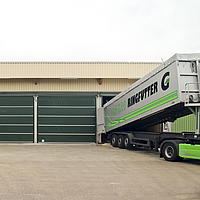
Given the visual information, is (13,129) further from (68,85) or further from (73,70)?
(73,70)

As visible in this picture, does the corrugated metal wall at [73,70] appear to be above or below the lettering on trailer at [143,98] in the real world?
above

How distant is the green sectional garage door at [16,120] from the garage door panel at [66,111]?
100cm

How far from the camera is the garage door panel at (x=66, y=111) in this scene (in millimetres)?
21250

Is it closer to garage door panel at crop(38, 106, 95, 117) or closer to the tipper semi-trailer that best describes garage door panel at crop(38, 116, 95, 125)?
garage door panel at crop(38, 106, 95, 117)

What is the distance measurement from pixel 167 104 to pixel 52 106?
11.7 metres

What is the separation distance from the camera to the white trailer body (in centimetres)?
1077

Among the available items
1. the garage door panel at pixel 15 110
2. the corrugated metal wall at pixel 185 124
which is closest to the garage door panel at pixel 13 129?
the garage door panel at pixel 15 110

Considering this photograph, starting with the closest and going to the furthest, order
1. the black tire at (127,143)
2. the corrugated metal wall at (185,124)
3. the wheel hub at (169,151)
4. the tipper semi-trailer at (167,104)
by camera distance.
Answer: the tipper semi-trailer at (167,104)
the wheel hub at (169,151)
the black tire at (127,143)
the corrugated metal wall at (185,124)

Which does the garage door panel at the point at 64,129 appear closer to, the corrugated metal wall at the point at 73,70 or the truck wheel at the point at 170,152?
the corrugated metal wall at the point at 73,70

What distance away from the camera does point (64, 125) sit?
2123 centimetres

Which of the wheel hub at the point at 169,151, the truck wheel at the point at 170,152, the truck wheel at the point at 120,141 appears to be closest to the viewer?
the truck wheel at the point at 170,152

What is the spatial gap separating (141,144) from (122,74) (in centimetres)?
700

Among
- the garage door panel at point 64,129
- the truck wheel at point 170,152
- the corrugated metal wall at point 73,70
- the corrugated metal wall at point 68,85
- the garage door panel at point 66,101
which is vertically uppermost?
the corrugated metal wall at point 73,70

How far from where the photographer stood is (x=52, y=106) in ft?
70.0
